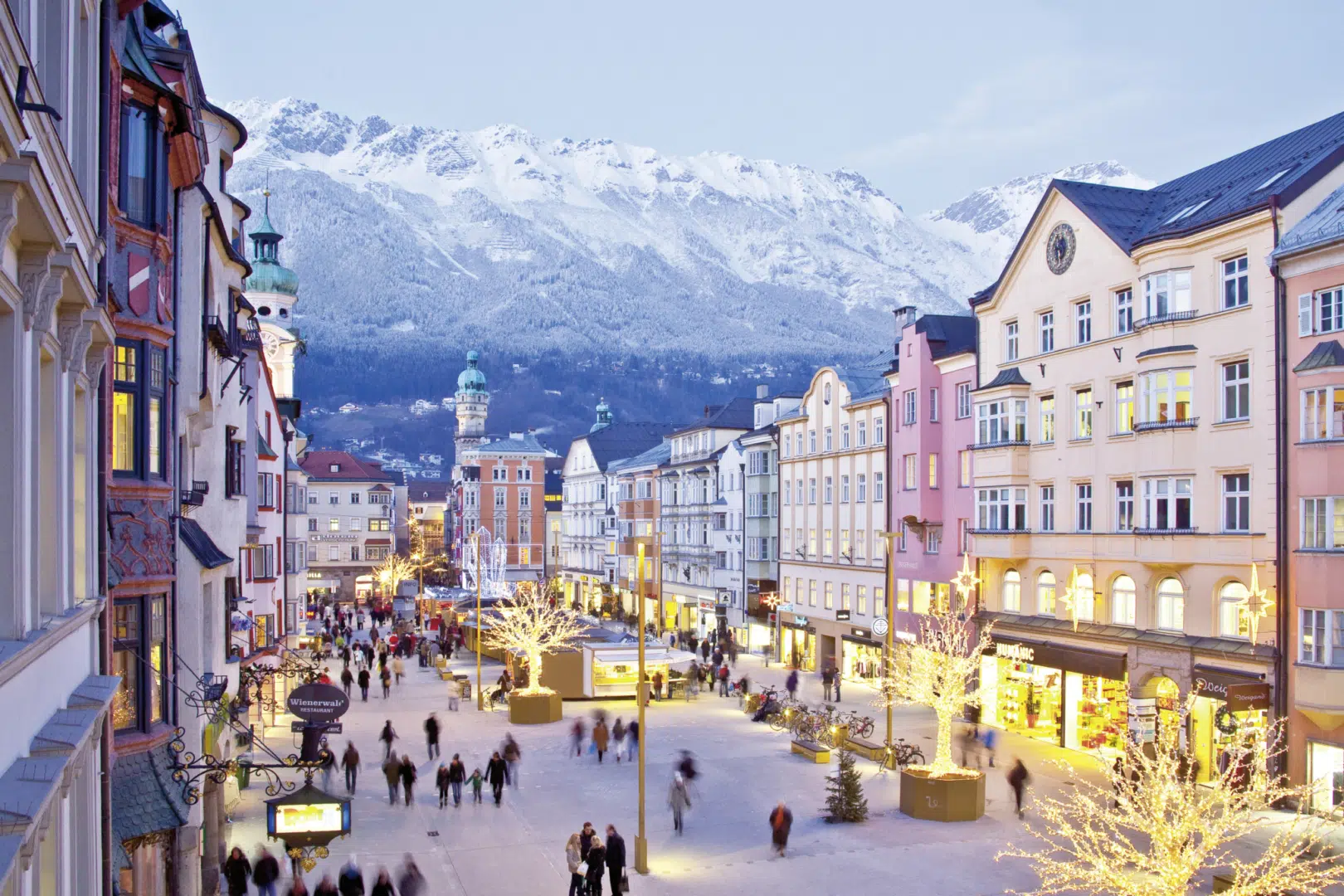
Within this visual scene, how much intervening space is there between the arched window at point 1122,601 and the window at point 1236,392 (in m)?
5.90

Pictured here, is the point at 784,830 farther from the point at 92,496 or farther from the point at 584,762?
the point at 92,496

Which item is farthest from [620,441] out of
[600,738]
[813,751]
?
[813,751]

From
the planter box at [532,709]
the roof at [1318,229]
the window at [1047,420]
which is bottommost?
the planter box at [532,709]

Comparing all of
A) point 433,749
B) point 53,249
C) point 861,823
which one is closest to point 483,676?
point 433,749

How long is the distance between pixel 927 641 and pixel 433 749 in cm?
1442

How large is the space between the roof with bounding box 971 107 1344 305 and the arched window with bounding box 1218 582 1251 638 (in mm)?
9035

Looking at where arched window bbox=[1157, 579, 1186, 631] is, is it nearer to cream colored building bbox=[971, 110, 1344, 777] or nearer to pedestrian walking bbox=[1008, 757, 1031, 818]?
cream colored building bbox=[971, 110, 1344, 777]

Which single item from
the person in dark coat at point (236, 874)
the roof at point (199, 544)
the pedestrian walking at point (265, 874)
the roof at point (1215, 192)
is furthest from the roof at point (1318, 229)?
the person in dark coat at point (236, 874)

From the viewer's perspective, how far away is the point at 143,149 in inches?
574

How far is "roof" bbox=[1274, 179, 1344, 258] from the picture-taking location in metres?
27.2

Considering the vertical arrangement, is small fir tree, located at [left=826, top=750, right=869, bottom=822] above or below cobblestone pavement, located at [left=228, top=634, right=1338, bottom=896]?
above

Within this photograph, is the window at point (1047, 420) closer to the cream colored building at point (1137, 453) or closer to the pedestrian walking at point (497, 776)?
the cream colored building at point (1137, 453)

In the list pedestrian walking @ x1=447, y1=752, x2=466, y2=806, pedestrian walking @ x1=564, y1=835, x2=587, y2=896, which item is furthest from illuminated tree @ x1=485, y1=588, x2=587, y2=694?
pedestrian walking @ x1=564, y1=835, x2=587, y2=896

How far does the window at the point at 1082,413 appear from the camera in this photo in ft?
118
